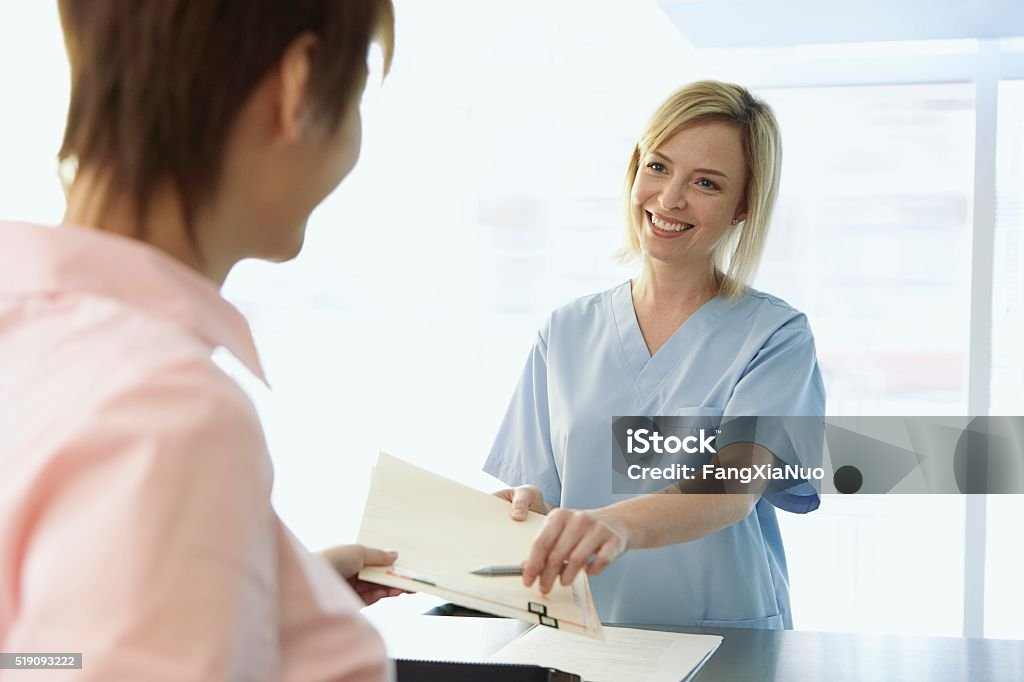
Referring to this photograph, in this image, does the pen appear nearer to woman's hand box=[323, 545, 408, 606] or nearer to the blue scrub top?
woman's hand box=[323, 545, 408, 606]

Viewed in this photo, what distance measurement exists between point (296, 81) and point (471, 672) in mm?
612

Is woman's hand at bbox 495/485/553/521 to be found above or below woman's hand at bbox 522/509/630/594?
above

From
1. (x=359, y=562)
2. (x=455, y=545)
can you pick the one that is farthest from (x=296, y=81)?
(x=455, y=545)

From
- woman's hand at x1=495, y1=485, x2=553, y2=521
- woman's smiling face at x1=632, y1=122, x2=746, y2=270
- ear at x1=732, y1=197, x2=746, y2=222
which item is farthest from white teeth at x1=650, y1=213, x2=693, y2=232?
woman's hand at x1=495, y1=485, x2=553, y2=521

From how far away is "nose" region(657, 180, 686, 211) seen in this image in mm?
1698

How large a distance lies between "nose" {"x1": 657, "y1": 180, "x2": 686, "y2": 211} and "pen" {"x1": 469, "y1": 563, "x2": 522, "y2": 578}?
2.67 ft

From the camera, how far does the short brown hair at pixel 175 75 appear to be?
19.3 inches

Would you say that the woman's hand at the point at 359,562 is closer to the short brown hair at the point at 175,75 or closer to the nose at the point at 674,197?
the short brown hair at the point at 175,75

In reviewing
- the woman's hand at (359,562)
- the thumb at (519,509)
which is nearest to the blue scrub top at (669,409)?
the thumb at (519,509)

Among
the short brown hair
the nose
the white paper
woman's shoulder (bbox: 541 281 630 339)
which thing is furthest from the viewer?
woman's shoulder (bbox: 541 281 630 339)

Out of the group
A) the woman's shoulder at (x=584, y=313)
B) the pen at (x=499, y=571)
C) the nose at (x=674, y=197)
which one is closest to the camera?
the pen at (x=499, y=571)

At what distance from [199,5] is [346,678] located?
1.10 feet

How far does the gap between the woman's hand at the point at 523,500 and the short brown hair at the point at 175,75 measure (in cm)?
82

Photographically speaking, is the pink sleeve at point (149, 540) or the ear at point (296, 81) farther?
the ear at point (296, 81)
